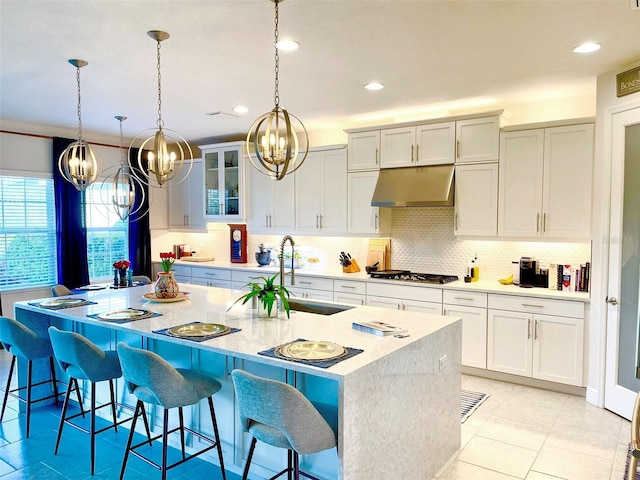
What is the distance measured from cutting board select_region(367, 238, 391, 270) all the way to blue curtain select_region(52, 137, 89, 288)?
3601mm

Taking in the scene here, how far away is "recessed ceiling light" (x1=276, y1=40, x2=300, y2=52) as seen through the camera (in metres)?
3.08

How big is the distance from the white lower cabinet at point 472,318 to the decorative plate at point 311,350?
253cm

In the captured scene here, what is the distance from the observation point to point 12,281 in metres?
5.59

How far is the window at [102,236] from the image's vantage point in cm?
630

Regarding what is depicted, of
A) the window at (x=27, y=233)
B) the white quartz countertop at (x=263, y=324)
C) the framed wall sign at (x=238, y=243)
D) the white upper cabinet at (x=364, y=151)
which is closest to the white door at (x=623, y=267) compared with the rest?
the white quartz countertop at (x=263, y=324)

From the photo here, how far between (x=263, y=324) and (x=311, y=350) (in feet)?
2.25

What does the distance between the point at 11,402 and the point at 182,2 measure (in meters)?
3.51

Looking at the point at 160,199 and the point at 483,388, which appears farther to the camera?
the point at 160,199

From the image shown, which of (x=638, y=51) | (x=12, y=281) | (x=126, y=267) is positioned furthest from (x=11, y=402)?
(x=638, y=51)

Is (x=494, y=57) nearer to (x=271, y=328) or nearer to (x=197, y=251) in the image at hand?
(x=271, y=328)

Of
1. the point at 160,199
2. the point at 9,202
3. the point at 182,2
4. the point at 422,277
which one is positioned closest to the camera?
the point at 182,2

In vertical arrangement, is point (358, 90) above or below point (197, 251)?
above

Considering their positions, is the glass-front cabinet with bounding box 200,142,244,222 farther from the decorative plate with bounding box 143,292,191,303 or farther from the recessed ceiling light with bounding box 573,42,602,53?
the recessed ceiling light with bounding box 573,42,602,53

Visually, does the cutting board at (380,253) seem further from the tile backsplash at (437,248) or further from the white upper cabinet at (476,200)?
the white upper cabinet at (476,200)
